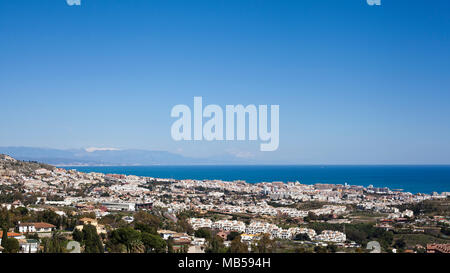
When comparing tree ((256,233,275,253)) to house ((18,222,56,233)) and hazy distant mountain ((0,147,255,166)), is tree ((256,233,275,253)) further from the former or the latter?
hazy distant mountain ((0,147,255,166))

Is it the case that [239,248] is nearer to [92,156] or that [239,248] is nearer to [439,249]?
[439,249]

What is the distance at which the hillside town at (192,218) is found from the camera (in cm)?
680

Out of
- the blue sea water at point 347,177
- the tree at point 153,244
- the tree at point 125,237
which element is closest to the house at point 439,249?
the tree at point 153,244

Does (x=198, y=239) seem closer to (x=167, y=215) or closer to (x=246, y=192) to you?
(x=167, y=215)

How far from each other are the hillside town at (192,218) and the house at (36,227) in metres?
0.03

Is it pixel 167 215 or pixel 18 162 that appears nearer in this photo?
pixel 167 215

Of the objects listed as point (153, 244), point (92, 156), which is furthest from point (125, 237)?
point (92, 156)

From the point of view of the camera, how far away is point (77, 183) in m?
22.5

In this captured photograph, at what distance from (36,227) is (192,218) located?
5046 mm

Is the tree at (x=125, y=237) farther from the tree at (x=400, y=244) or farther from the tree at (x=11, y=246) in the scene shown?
the tree at (x=400, y=244)

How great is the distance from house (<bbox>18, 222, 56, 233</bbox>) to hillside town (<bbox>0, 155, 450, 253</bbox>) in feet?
0.11

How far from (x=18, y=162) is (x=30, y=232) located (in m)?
18.1
